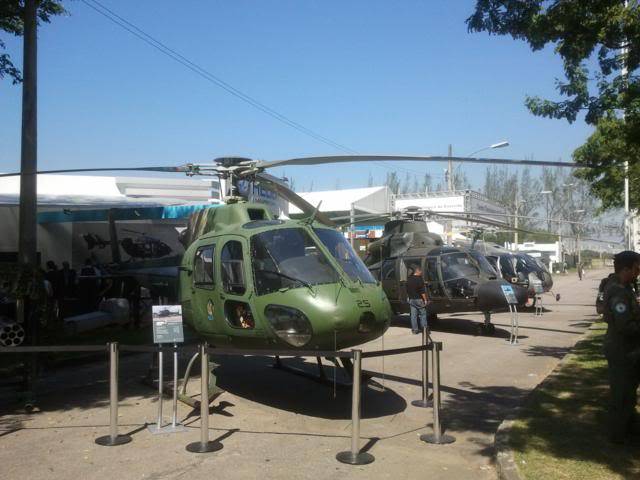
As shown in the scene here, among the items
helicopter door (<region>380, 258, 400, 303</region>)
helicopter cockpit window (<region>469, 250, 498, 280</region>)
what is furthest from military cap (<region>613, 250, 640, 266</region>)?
helicopter door (<region>380, 258, 400, 303</region>)

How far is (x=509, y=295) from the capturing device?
42.8 feet

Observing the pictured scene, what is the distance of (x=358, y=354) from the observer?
5.35 metres

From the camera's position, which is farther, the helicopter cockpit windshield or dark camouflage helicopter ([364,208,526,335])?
the helicopter cockpit windshield

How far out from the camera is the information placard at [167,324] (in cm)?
700

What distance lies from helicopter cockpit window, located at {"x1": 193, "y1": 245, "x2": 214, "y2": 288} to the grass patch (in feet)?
13.7

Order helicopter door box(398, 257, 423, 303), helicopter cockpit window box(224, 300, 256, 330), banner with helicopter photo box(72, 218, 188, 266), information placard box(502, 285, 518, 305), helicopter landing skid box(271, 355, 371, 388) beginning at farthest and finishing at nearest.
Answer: banner with helicopter photo box(72, 218, 188, 266)
helicopter door box(398, 257, 423, 303)
information placard box(502, 285, 518, 305)
helicopter landing skid box(271, 355, 371, 388)
helicopter cockpit window box(224, 300, 256, 330)

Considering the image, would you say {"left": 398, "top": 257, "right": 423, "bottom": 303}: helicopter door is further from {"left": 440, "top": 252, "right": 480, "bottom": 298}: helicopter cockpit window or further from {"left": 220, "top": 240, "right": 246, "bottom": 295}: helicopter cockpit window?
{"left": 220, "top": 240, "right": 246, "bottom": 295}: helicopter cockpit window

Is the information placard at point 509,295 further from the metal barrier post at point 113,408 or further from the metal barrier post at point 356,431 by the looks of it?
the metal barrier post at point 113,408

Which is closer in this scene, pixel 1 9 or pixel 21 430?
pixel 21 430

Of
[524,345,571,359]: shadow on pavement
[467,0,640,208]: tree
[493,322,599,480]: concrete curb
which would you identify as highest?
[467,0,640,208]: tree

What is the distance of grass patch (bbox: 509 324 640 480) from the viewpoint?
4.95m

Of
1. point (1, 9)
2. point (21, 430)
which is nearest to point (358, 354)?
point (21, 430)

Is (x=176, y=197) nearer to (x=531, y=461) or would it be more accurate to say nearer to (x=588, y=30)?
(x=588, y=30)

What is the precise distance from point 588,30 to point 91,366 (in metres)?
9.73
